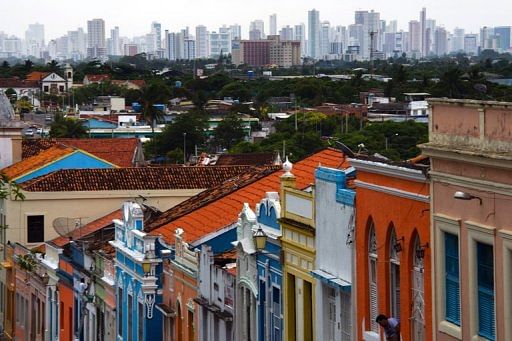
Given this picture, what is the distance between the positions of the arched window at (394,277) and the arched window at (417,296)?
57 centimetres

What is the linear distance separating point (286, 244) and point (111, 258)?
1357 centimetres

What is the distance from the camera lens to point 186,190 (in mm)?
44875

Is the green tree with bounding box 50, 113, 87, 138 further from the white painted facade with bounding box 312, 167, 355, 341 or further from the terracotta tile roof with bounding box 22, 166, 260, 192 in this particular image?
the white painted facade with bounding box 312, 167, 355, 341

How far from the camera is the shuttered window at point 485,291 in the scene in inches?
657

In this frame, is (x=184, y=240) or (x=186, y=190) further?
(x=186, y=190)

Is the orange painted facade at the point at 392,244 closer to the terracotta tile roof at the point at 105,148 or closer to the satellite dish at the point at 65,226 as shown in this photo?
the satellite dish at the point at 65,226

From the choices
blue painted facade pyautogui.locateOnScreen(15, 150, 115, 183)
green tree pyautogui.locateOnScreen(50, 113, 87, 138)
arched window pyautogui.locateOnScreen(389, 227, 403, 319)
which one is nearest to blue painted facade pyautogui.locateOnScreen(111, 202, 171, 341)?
arched window pyautogui.locateOnScreen(389, 227, 403, 319)

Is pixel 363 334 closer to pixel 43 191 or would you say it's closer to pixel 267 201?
pixel 267 201

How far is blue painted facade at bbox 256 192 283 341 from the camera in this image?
80.8 ft

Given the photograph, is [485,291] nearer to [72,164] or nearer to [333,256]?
[333,256]

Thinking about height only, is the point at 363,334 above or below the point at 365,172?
below

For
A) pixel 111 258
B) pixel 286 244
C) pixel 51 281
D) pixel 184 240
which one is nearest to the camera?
pixel 286 244

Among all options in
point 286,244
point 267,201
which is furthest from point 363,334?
point 267,201

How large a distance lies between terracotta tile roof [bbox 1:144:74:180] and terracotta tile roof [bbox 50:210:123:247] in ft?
18.4
